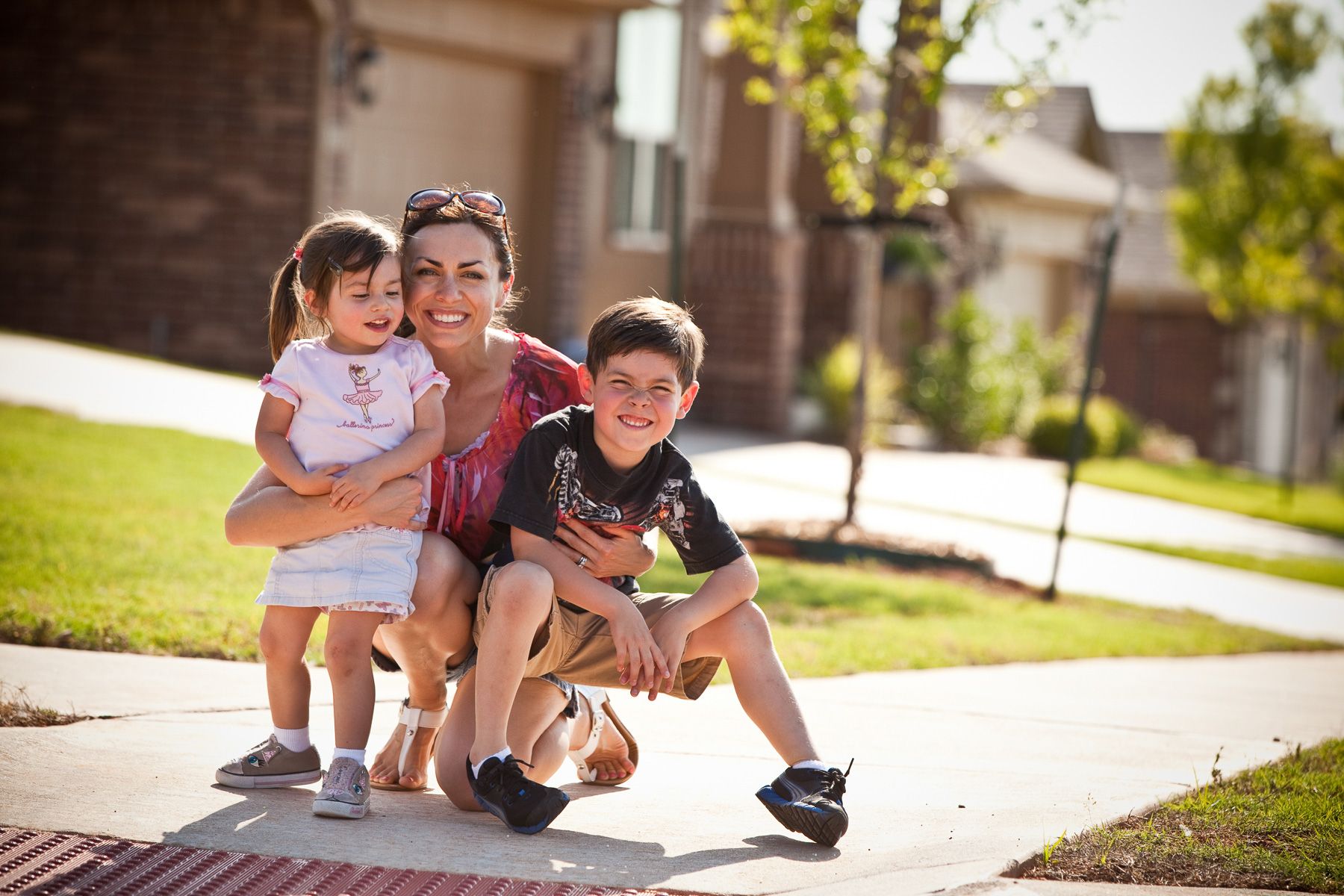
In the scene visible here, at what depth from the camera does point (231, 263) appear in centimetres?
1308

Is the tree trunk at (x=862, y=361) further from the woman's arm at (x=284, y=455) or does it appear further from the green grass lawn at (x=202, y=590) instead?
the woman's arm at (x=284, y=455)

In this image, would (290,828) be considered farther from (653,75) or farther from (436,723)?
(653,75)

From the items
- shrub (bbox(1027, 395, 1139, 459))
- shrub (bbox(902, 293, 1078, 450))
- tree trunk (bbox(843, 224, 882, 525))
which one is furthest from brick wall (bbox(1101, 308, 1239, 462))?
tree trunk (bbox(843, 224, 882, 525))

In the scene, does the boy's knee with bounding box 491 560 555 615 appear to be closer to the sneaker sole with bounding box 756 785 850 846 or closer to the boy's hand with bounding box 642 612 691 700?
the boy's hand with bounding box 642 612 691 700

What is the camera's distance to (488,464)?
386cm

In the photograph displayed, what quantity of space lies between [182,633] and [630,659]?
2.38 m

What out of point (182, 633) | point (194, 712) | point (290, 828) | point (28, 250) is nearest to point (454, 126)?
point (28, 250)

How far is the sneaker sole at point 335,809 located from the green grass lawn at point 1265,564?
9386 millimetres

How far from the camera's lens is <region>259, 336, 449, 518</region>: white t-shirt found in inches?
139

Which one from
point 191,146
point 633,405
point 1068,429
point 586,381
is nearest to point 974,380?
point 1068,429

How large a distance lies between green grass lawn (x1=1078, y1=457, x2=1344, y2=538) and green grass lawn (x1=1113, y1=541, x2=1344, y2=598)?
11.3 feet

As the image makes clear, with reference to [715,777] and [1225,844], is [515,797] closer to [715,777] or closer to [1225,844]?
[715,777]

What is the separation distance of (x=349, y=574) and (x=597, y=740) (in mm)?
836

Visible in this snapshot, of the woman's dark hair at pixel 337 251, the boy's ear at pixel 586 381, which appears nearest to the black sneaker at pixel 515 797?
the boy's ear at pixel 586 381
